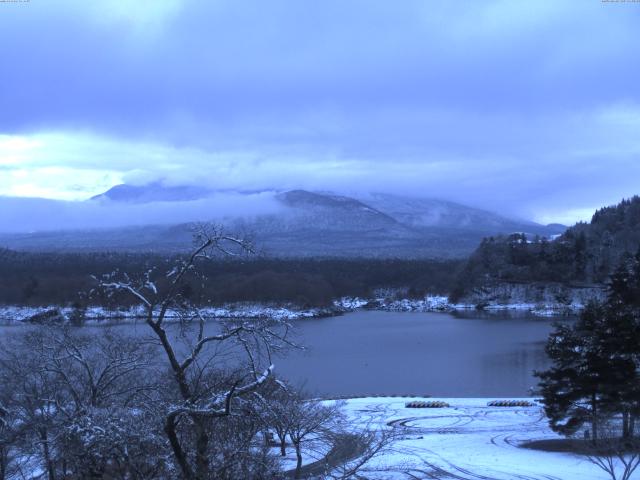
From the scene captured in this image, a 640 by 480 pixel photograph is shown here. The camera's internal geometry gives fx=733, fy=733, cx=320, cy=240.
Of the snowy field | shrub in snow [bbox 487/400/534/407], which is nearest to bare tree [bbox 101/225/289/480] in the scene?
the snowy field

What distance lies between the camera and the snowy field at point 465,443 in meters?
7.82

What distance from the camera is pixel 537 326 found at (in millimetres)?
32781

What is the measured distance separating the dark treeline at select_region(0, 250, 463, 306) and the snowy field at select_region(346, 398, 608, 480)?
14870mm

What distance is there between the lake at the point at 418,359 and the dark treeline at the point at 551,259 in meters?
16.0

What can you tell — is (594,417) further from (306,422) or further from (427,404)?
(427,404)

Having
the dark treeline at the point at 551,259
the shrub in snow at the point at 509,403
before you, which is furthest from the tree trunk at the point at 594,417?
the dark treeline at the point at 551,259

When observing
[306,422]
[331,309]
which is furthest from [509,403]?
[331,309]

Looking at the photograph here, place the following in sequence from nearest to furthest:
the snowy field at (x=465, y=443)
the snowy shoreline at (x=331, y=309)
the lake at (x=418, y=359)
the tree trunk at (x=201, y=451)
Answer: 1. the tree trunk at (x=201, y=451)
2. the snowy field at (x=465, y=443)
3. the lake at (x=418, y=359)
4. the snowy shoreline at (x=331, y=309)

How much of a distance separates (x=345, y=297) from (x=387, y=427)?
40410 millimetres

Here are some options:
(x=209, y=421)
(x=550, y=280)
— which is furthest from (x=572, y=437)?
(x=550, y=280)

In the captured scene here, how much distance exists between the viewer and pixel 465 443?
34.5 ft

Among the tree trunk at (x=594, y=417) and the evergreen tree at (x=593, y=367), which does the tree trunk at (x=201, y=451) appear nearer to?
the tree trunk at (x=594, y=417)

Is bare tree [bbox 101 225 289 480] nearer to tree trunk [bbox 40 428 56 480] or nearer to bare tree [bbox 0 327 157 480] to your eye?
bare tree [bbox 0 327 157 480]

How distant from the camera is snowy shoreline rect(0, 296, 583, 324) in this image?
31781mm
